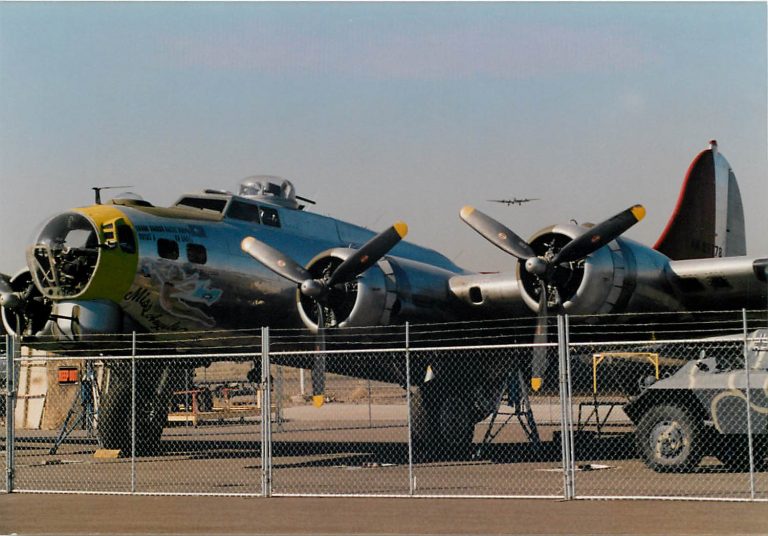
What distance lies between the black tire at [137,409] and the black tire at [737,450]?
9.57 meters

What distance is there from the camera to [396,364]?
20.5 metres

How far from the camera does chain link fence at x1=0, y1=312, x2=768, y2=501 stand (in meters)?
13.3

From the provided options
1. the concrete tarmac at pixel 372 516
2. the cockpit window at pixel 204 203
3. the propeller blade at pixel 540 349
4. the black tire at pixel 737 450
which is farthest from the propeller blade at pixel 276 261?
the black tire at pixel 737 450

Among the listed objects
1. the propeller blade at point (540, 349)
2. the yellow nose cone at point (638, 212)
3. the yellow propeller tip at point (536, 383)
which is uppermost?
the yellow nose cone at point (638, 212)

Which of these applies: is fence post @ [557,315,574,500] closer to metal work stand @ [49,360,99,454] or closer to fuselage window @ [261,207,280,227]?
fuselage window @ [261,207,280,227]

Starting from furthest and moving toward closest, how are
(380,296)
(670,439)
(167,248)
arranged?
(380,296), (167,248), (670,439)

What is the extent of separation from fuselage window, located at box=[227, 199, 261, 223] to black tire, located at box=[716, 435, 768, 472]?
9.03 metres

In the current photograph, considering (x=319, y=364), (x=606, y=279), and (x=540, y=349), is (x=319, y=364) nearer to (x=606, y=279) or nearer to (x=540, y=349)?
(x=540, y=349)

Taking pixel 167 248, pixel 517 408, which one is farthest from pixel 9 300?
pixel 517 408

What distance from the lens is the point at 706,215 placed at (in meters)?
23.1

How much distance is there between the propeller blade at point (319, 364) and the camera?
675 inches

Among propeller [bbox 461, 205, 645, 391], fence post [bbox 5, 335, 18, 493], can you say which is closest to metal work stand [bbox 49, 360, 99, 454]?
fence post [bbox 5, 335, 18, 493]

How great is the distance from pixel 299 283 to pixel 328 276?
0.69 metres

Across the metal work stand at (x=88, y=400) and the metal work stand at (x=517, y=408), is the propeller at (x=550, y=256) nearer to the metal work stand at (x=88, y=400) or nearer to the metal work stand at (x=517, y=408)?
the metal work stand at (x=517, y=408)
